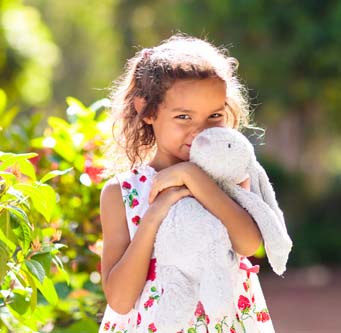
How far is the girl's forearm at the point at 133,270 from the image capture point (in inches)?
104

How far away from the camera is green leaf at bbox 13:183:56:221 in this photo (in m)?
2.79

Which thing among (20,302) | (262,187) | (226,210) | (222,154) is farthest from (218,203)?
(20,302)

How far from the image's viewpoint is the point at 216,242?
8.55 feet

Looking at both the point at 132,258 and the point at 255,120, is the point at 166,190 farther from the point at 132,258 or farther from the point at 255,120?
the point at 255,120

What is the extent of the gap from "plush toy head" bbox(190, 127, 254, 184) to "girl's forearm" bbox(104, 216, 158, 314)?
0.21m

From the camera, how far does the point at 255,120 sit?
52.0ft

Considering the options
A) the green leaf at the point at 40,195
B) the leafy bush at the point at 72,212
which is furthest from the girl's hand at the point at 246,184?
the leafy bush at the point at 72,212

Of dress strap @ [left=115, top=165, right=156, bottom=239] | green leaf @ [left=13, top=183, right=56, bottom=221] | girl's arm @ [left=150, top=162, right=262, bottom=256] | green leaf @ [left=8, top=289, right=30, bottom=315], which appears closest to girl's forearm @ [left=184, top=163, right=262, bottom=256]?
girl's arm @ [left=150, top=162, right=262, bottom=256]

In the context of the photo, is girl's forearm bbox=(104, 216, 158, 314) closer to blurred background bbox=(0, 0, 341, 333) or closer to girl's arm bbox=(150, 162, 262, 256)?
girl's arm bbox=(150, 162, 262, 256)

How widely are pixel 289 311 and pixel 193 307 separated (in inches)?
384

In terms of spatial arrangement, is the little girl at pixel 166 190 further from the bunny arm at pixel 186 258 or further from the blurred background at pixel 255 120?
the blurred background at pixel 255 120

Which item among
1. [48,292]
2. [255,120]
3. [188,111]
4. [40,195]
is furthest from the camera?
[255,120]

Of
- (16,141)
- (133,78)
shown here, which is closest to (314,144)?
(16,141)

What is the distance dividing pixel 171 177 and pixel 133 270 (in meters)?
0.26
